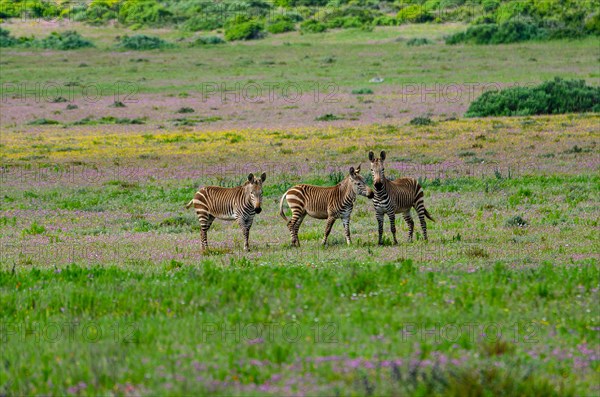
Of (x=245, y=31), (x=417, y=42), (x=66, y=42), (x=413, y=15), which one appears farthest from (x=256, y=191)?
(x=413, y=15)

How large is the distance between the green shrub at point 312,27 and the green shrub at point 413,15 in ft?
28.4

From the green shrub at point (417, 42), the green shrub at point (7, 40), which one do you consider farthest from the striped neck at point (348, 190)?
the green shrub at point (7, 40)

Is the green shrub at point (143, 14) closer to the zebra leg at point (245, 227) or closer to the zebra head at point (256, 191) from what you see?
the zebra leg at point (245, 227)

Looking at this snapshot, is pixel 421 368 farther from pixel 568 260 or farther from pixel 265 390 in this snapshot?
pixel 568 260

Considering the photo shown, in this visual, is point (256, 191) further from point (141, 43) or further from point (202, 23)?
point (202, 23)

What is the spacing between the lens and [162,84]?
61.8 m

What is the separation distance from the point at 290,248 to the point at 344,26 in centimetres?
8904

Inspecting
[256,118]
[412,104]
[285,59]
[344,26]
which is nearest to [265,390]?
[256,118]

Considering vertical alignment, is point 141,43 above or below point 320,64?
above

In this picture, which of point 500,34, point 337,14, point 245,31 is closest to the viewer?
point 500,34

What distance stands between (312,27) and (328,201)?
287ft

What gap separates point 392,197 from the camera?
1766cm

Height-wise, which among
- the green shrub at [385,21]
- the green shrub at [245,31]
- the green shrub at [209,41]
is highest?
the green shrub at [385,21]

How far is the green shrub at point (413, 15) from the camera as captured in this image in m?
104
